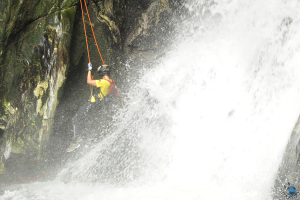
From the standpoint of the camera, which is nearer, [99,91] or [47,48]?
[47,48]

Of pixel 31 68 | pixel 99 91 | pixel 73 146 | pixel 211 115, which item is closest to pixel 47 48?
pixel 31 68

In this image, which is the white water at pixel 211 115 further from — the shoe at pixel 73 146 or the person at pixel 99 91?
the person at pixel 99 91

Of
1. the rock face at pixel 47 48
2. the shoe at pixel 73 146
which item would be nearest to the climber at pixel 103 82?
the rock face at pixel 47 48

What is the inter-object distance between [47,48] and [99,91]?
180 cm

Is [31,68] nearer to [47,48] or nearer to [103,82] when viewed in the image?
[47,48]

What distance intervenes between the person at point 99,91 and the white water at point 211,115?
3.47ft

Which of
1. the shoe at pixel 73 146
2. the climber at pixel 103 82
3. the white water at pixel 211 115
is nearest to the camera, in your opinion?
the white water at pixel 211 115

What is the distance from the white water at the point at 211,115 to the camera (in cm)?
500

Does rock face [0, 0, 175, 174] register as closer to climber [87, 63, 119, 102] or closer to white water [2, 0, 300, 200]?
climber [87, 63, 119, 102]

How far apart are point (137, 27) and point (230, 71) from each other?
130 inches

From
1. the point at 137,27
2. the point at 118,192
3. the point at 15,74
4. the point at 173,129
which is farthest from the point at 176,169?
the point at 15,74

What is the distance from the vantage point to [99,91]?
6203 mm

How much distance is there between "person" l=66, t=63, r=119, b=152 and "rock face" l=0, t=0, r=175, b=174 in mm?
751

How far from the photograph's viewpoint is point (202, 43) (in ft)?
23.3
